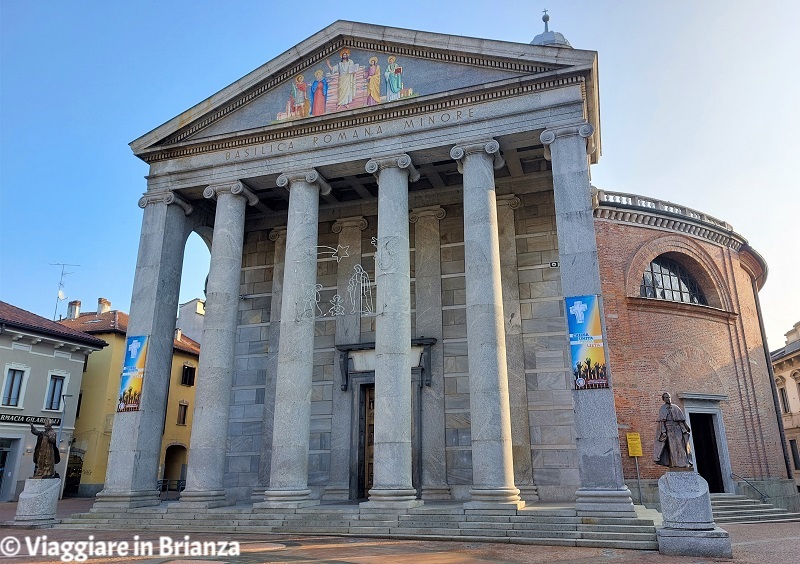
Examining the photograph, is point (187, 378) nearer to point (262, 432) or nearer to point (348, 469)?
point (262, 432)

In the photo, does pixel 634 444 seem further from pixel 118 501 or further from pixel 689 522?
pixel 118 501

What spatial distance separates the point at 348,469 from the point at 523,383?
242 inches

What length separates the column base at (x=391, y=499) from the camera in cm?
1445

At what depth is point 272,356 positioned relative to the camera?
20828 millimetres

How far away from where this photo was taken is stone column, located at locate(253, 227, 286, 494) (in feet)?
64.6

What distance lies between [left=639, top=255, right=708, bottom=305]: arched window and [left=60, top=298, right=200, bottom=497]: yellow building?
22.6 metres

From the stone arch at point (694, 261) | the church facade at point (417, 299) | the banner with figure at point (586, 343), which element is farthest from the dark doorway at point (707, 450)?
the banner with figure at point (586, 343)

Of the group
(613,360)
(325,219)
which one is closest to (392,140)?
(325,219)

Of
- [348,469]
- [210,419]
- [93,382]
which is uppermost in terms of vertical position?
[93,382]

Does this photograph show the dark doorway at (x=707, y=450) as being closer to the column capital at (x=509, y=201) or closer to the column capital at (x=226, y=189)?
the column capital at (x=509, y=201)

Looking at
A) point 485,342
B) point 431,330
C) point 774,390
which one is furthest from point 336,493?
point 774,390

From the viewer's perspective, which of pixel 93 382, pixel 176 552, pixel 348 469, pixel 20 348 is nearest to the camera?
pixel 176 552

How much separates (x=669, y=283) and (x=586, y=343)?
12.0 metres

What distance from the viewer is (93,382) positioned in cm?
3238
